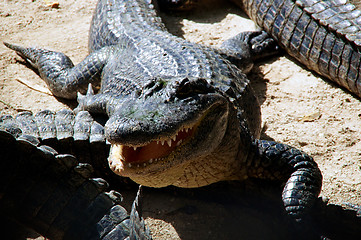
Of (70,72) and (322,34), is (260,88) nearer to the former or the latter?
(322,34)

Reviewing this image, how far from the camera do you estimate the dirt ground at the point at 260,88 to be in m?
3.63

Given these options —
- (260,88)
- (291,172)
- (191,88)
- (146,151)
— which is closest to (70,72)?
(260,88)

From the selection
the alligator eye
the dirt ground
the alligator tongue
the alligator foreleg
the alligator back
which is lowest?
the dirt ground

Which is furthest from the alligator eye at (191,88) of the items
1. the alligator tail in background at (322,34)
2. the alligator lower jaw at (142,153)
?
the alligator tail in background at (322,34)

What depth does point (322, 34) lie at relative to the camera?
15.2 feet

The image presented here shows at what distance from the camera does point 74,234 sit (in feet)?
7.39

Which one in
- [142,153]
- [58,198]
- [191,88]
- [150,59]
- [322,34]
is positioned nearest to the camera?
[58,198]

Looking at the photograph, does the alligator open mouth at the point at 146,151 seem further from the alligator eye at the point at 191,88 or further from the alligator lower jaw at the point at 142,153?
the alligator eye at the point at 191,88

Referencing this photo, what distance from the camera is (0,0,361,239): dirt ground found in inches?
143

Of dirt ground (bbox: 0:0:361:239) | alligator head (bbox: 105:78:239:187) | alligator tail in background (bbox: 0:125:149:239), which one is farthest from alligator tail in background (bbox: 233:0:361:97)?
alligator tail in background (bbox: 0:125:149:239)

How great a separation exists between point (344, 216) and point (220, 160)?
0.94 meters

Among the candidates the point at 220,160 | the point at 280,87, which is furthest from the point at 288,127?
the point at 220,160

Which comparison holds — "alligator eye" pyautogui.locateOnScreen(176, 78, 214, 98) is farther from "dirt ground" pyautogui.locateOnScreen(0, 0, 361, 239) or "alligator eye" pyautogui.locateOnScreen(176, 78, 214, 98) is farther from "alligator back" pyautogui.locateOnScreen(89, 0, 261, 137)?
"dirt ground" pyautogui.locateOnScreen(0, 0, 361, 239)

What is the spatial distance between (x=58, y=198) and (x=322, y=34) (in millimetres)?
3494
